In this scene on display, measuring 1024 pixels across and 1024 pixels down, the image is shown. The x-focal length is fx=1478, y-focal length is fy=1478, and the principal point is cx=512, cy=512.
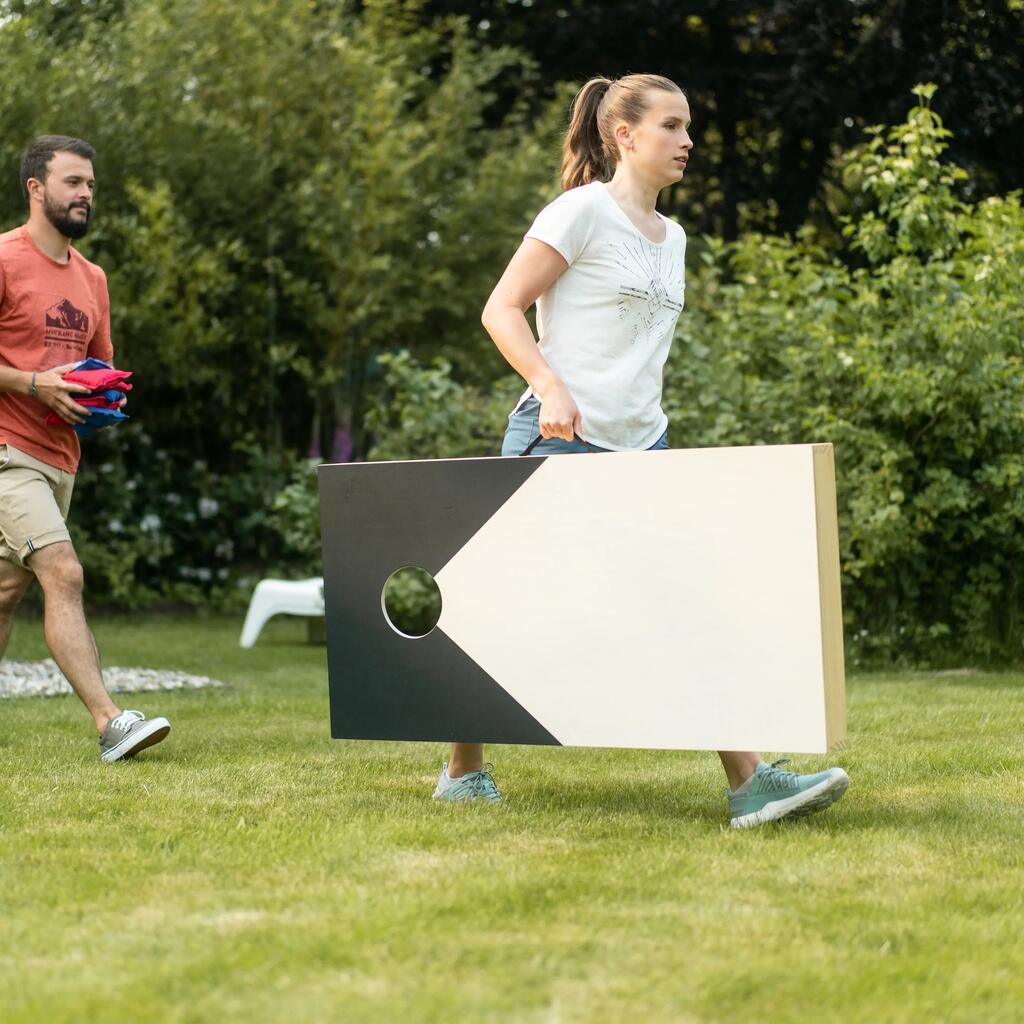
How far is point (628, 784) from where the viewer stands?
411 cm

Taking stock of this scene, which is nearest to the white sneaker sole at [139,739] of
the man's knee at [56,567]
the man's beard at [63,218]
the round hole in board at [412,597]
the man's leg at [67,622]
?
the man's leg at [67,622]

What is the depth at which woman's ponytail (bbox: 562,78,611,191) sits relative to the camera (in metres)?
3.91

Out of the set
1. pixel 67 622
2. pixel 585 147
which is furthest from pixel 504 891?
pixel 67 622

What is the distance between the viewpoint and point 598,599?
3561mm

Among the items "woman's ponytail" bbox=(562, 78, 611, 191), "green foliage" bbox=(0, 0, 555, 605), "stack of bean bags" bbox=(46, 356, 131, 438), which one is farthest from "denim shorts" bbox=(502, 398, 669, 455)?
"green foliage" bbox=(0, 0, 555, 605)

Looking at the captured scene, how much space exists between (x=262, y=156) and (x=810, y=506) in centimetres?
905

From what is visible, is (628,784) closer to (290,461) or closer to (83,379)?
(83,379)

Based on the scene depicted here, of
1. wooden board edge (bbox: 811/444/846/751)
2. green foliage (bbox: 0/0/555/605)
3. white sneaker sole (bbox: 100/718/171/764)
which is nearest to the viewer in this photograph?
wooden board edge (bbox: 811/444/846/751)

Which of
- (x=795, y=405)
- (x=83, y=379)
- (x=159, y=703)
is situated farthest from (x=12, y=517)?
(x=795, y=405)

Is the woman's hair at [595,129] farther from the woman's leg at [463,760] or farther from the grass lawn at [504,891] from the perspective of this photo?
the grass lawn at [504,891]

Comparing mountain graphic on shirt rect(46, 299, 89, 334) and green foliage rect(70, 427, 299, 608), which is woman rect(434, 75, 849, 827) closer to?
mountain graphic on shirt rect(46, 299, 89, 334)

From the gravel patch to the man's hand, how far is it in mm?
2370

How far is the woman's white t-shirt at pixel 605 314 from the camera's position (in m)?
3.63

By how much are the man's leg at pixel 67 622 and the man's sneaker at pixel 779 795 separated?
2.03 m
